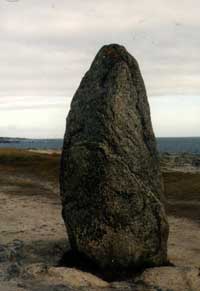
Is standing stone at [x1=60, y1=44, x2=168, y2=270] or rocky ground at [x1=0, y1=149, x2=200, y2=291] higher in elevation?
standing stone at [x1=60, y1=44, x2=168, y2=270]

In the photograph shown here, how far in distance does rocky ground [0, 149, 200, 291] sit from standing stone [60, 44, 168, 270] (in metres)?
0.69

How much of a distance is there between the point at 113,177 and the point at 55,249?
10.7 ft

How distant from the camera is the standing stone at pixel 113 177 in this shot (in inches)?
562

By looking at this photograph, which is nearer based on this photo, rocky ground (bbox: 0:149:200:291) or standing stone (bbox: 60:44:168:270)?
rocky ground (bbox: 0:149:200:291)

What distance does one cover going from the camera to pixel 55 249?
16.2 meters

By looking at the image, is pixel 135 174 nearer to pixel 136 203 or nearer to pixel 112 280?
pixel 136 203

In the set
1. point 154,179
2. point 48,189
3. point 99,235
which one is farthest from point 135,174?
point 48,189

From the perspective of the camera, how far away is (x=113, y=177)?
14.2 meters

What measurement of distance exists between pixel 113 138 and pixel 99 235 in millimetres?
2349

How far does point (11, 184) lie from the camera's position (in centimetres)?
Result: 3812

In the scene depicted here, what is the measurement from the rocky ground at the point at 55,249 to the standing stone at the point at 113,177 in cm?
69

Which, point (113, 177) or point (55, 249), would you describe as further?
point (55, 249)

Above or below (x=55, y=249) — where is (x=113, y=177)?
above

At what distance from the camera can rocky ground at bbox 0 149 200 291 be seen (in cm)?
1321
